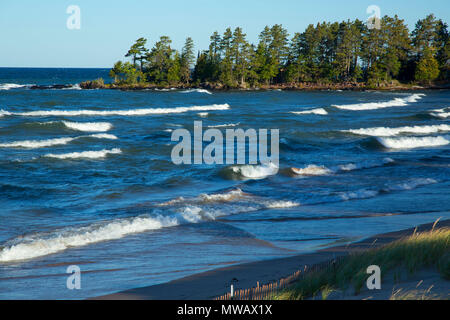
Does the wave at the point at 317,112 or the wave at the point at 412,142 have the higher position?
the wave at the point at 317,112

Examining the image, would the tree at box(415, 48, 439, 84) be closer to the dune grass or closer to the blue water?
the blue water

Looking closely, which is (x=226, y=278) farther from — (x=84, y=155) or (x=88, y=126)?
(x=88, y=126)

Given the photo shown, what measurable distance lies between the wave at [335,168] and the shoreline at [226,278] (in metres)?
8.84

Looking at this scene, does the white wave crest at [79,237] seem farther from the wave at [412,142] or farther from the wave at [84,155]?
the wave at [412,142]

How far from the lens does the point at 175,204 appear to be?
37.7 feet

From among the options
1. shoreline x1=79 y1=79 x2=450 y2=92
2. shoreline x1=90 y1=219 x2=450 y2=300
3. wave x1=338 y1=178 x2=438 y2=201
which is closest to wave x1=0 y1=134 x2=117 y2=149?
wave x1=338 y1=178 x2=438 y2=201

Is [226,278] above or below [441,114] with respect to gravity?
below

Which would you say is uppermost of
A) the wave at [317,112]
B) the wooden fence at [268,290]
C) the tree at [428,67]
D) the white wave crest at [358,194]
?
the tree at [428,67]

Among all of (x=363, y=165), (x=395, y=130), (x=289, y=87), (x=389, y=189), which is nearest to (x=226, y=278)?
(x=389, y=189)

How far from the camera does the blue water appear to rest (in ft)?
23.7

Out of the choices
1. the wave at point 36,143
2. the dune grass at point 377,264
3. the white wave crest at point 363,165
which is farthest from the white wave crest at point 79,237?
the wave at point 36,143

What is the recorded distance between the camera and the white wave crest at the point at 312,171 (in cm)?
1603

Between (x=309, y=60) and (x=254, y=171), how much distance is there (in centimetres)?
7497
